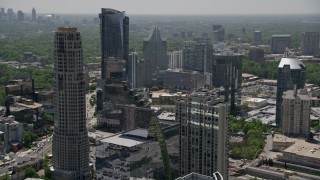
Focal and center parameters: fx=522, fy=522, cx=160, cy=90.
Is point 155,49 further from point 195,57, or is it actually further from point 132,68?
point 132,68

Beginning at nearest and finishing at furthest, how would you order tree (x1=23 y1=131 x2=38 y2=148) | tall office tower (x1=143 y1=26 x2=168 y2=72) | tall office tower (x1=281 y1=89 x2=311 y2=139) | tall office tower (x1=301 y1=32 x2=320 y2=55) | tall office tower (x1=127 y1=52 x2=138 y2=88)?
tree (x1=23 y1=131 x2=38 y2=148) → tall office tower (x1=281 y1=89 x2=311 y2=139) → tall office tower (x1=127 y1=52 x2=138 y2=88) → tall office tower (x1=143 y1=26 x2=168 y2=72) → tall office tower (x1=301 y1=32 x2=320 y2=55)

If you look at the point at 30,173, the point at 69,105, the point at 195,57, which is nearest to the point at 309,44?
the point at 195,57

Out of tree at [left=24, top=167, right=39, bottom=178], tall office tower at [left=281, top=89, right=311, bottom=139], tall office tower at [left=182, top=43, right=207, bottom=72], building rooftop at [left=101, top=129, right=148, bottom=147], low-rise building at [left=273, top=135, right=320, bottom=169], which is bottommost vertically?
tree at [left=24, top=167, right=39, bottom=178]

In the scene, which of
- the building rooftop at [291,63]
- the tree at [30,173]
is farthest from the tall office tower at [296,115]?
the tree at [30,173]

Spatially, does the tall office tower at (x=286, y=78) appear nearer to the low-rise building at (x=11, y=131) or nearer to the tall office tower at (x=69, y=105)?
the tall office tower at (x=69, y=105)

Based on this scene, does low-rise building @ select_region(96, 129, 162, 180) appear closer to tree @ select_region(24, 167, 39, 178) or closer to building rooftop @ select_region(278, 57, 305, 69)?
tree @ select_region(24, 167, 39, 178)

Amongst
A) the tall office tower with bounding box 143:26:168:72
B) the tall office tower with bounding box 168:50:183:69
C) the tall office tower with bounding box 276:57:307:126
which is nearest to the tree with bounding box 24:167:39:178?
the tall office tower with bounding box 276:57:307:126
